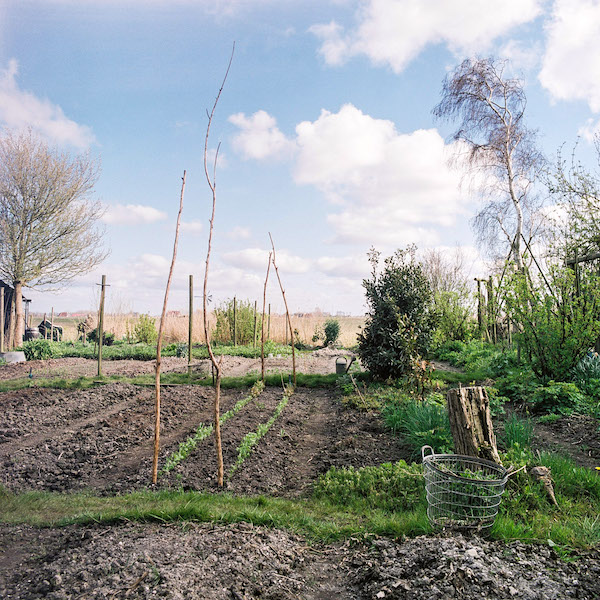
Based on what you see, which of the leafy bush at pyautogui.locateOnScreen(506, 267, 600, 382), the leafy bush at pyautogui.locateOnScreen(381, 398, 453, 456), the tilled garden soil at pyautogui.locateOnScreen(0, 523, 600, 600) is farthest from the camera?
the leafy bush at pyautogui.locateOnScreen(506, 267, 600, 382)

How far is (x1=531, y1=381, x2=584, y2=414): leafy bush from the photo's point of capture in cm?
632

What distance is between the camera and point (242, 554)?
285 centimetres

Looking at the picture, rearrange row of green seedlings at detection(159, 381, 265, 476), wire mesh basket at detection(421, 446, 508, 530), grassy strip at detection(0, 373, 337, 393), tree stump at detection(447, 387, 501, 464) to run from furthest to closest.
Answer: grassy strip at detection(0, 373, 337, 393) < row of green seedlings at detection(159, 381, 265, 476) < tree stump at detection(447, 387, 501, 464) < wire mesh basket at detection(421, 446, 508, 530)

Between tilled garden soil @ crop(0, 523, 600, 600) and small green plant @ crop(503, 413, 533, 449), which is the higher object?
small green plant @ crop(503, 413, 533, 449)

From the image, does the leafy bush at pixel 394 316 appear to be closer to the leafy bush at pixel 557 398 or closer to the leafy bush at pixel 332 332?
the leafy bush at pixel 557 398

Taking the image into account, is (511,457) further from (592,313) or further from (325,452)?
(592,313)

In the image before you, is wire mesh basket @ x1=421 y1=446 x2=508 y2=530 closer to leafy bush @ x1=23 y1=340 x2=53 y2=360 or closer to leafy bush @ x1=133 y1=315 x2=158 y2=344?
leafy bush @ x1=23 y1=340 x2=53 y2=360

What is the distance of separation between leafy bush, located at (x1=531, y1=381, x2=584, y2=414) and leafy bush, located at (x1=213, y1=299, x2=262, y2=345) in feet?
A: 41.6

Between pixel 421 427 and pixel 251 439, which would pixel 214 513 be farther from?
pixel 421 427

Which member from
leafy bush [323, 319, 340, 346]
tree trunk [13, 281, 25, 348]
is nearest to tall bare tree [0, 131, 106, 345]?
tree trunk [13, 281, 25, 348]

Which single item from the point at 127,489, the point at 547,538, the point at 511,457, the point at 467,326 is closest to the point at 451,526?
the point at 547,538

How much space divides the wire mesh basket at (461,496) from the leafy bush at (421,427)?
1.04m

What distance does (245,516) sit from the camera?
3.45 meters

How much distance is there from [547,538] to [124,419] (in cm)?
573
